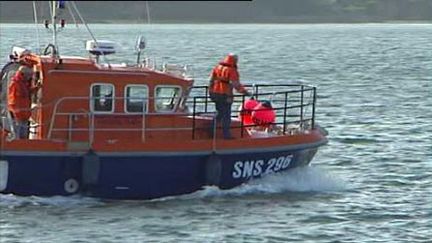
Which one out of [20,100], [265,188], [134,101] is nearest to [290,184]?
[265,188]

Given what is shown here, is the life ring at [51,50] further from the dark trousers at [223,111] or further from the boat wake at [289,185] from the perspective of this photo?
the boat wake at [289,185]

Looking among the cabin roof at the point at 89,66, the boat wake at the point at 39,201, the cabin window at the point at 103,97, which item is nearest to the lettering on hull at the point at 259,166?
the cabin roof at the point at 89,66

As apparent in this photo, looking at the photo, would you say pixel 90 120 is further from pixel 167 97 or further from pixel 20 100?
pixel 167 97

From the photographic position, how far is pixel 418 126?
109ft

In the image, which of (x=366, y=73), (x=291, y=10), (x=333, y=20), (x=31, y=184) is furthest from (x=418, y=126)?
(x=333, y=20)

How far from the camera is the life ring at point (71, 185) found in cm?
2089

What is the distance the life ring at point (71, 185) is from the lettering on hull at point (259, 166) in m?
2.61

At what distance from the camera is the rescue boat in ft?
67.8

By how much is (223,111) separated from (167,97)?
93 centimetres

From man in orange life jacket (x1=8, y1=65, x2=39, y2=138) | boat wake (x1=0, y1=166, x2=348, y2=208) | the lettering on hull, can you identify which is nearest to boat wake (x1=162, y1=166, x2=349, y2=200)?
boat wake (x1=0, y1=166, x2=348, y2=208)

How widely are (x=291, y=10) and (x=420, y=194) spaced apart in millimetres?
92932

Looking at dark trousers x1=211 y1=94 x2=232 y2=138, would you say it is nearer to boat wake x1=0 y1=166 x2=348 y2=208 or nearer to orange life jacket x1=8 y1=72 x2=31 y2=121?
boat wake x1=0 y1=166 x2=348 y2=208

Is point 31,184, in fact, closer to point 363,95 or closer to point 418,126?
point 418,126

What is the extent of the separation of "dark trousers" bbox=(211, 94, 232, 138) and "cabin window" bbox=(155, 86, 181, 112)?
1.99ft
